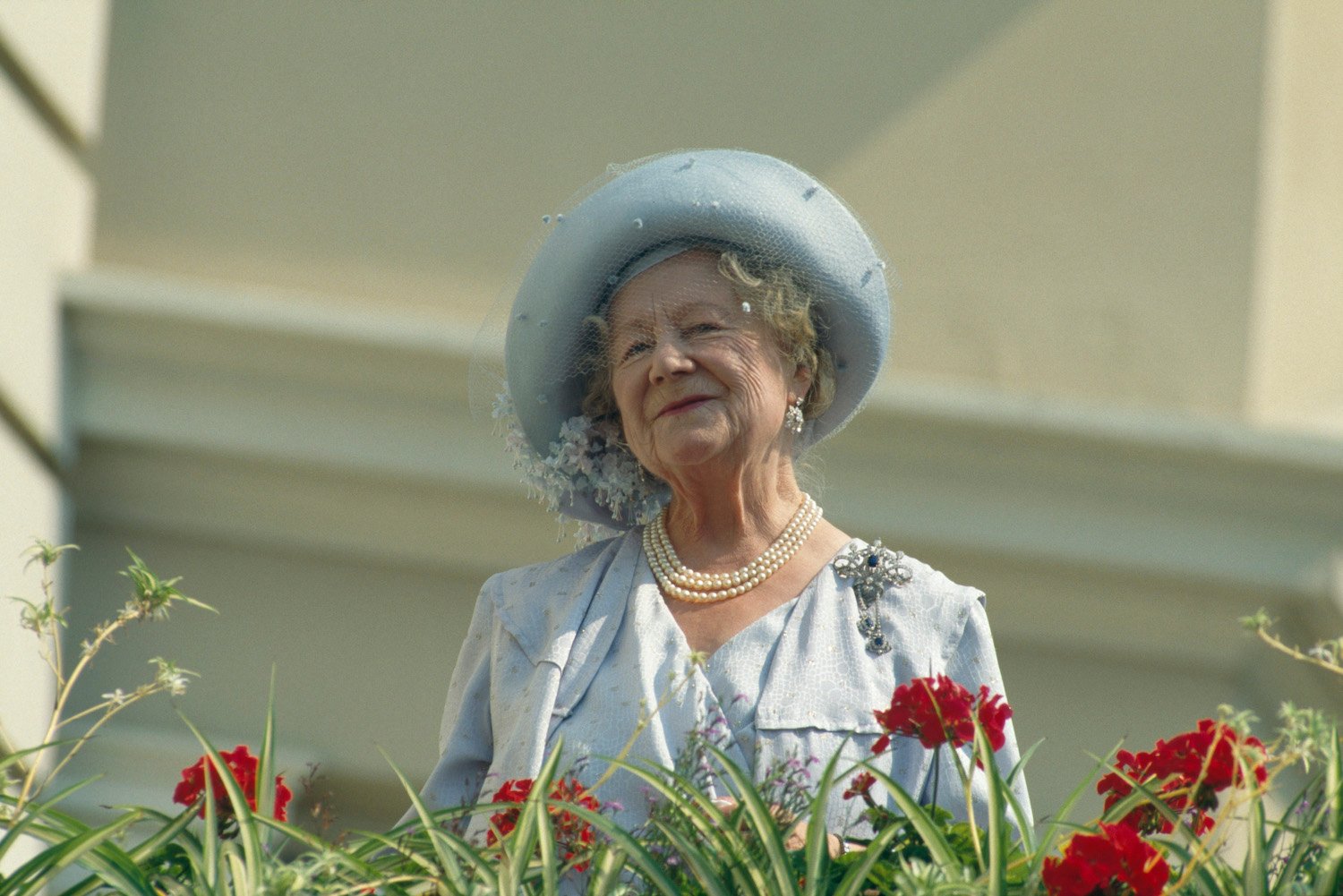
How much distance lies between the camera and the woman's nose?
131 inches

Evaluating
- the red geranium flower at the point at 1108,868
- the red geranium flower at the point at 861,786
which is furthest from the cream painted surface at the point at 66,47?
the red geranium flower at the point at 1108,868

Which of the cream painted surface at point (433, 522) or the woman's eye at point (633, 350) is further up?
the cream painted surface at point (433, 522)

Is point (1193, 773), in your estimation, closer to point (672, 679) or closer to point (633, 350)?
point (672, 679)

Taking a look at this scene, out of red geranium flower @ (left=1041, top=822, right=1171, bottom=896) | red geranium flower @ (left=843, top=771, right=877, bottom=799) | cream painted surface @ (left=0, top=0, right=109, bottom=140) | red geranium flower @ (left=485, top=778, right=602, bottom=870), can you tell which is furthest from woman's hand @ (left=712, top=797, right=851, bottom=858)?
cream painted surface @ (left=0, top=0, right=109, bottom=140)

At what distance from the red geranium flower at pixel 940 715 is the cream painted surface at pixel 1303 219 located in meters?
4.10

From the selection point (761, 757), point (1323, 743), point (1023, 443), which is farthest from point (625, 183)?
point (1023, 443)

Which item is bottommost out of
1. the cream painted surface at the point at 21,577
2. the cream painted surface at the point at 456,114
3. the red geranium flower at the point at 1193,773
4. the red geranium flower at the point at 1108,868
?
the red geranium flower at the point at 1108,868

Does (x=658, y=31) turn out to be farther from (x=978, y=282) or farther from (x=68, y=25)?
(x=68, y=25)

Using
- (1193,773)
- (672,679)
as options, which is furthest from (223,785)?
(1193,773)

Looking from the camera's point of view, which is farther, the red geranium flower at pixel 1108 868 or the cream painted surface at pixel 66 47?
the cream painted surface at pixel 66 47

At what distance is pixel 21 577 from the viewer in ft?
20.4

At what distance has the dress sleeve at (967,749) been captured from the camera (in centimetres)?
317

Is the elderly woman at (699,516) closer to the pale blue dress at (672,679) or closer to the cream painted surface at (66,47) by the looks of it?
the pale blue dress at (672,679)

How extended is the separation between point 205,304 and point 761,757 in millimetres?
3783
